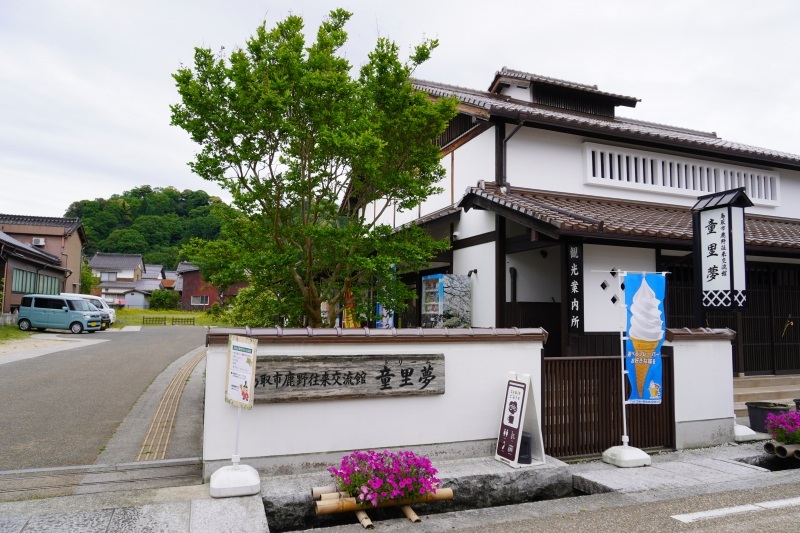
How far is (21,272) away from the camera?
30.4 m

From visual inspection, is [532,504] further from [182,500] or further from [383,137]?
[383,137]

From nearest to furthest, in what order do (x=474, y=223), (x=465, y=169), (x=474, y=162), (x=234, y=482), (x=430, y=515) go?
(x=234, y=482) → (x=430, y=515) → (x=474, y=223) → (x=474, y=162) → (x=465, y=169)

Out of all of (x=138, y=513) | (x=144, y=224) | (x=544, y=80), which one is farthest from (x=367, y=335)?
(x=144, y=224)

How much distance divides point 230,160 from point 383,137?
2.38 metres

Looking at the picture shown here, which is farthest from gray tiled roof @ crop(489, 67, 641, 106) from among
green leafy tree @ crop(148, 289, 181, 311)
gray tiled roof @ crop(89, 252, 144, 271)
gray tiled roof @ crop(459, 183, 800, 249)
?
gray tiled roof @ crop(89, 252, 144, 271)

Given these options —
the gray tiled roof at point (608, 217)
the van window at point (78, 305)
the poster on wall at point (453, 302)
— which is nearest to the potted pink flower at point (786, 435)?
the gray tiled roof at point (608, 217)

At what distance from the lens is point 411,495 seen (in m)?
5.15

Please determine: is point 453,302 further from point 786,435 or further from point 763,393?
point 763,393

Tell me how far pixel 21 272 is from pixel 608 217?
110 ft

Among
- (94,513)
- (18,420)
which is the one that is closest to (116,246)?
(18,420)

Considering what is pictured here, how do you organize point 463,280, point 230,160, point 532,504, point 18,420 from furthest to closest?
point 463,280 < point 18,420 < point 230,160 < point 532,504

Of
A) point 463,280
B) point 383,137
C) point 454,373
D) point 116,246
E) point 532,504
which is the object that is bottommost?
point 532,504

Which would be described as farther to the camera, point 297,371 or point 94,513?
point 297,371

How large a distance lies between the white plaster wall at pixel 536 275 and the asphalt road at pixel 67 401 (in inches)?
303
